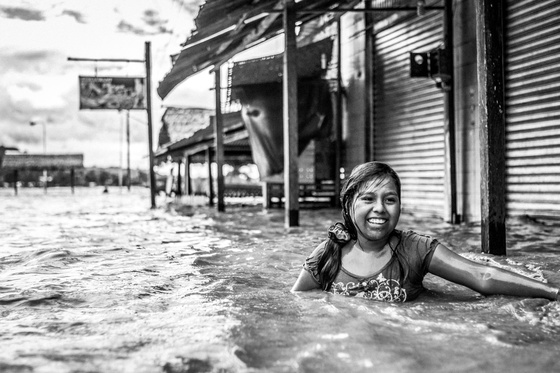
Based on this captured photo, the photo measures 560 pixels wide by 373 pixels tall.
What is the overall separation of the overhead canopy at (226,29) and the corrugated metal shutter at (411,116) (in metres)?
1.62

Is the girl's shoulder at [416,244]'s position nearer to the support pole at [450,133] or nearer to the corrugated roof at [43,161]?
the support pole at [450,133]

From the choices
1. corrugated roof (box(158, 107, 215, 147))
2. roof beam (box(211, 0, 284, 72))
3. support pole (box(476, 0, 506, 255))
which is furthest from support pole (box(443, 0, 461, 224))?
corrugated roof (box(158, 107, 215, 147))

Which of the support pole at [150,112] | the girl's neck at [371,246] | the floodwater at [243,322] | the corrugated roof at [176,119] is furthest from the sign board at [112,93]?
the girl's neck at [371,246]

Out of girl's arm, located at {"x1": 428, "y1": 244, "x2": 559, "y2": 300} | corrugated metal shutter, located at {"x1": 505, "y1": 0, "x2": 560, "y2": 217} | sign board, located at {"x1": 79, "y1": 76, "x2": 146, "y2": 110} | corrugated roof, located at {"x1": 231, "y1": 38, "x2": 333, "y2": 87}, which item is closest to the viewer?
girl's arm, located at {"x1": 428, "y1": 244, "x2": 559, "y2": 300}

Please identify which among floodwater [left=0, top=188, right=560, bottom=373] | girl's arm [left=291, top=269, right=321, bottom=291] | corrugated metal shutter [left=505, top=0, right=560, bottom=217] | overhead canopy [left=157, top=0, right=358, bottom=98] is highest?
overhead canopy [left=157, top=0, right=358, bottom=98]

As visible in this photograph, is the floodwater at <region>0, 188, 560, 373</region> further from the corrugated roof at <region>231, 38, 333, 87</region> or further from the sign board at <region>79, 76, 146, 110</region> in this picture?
the sign board at <region>79, 76, 146, 110</region>

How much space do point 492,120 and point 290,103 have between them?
414cm

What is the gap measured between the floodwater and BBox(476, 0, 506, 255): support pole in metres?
0.40

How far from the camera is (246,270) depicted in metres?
5.45

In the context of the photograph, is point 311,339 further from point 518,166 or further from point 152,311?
point 518,166

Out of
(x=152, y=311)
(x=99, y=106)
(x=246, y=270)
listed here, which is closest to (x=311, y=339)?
(x=152, y=311)

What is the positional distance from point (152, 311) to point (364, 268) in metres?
1.43

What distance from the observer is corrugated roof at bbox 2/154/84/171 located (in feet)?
152

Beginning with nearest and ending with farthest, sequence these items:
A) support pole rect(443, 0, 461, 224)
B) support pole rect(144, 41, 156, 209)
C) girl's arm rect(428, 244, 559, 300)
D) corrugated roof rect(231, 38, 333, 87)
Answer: girl's arm rect(428, 244, 559, 300) → support pole rect(443, 0, 461, 224) → corrugated roof rect(231, 38, 333, 87) → support pole rect(144, 41, 156, 209)
